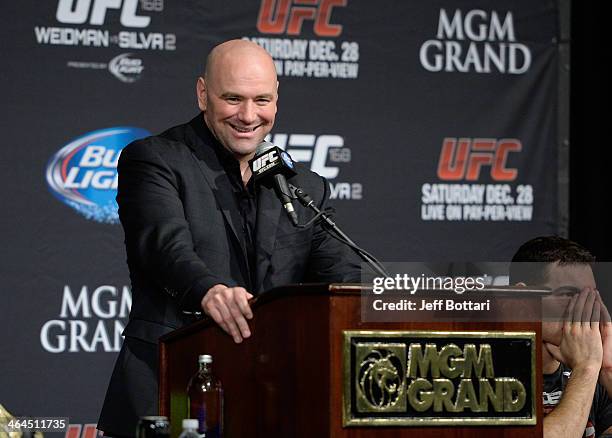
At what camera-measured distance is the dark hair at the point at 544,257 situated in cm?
325

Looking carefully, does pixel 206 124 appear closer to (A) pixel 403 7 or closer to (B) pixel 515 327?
(B) pixel 515 327

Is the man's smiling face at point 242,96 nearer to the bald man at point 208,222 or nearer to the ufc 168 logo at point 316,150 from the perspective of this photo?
the bald man at point 208,222

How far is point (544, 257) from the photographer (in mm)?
3283

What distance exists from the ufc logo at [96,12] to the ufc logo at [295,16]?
548 mm

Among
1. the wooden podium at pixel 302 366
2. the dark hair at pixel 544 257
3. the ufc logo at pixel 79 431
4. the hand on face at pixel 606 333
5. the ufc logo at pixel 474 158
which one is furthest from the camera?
the ufc logo at pixel 474 158

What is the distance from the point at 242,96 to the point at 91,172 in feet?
6.37

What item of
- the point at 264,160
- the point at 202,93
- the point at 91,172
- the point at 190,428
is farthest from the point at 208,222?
the point at 91,172

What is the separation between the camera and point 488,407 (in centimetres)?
202

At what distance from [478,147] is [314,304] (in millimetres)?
3214

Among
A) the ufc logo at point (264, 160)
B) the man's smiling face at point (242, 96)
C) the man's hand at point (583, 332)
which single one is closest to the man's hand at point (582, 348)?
the man's hand at point (583, 332)

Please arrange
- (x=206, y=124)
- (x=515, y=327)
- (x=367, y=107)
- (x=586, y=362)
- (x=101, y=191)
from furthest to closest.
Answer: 1. (x=367, y=107)
2. (x=101, y=191)
3. (x=206, y=124)
4. (x=586, y=362)
5. (x=515, y=327)

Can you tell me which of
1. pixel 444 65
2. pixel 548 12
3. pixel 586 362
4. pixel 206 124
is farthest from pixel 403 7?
pixel 586 362

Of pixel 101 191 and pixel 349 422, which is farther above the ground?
pixel 101 191

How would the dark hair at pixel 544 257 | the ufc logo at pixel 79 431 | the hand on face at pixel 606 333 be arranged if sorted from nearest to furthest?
1. the hand on face at pixel 606 333
2. the dark hair at pixel 544 257
3. the ufc logo at pixel 79 431
